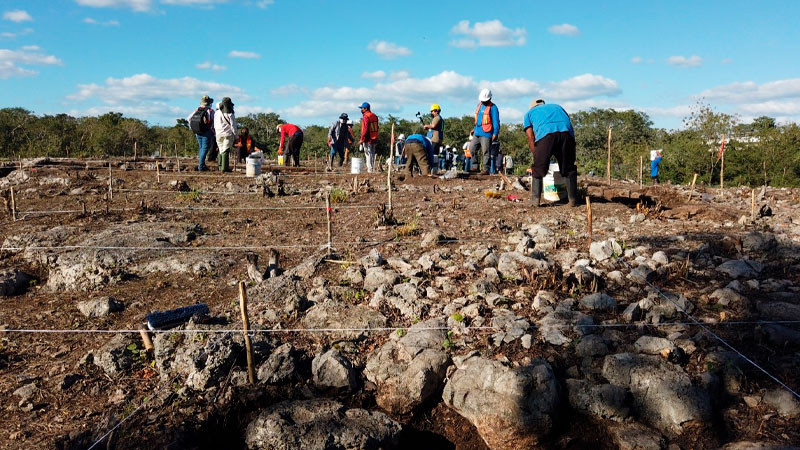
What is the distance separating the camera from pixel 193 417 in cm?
356

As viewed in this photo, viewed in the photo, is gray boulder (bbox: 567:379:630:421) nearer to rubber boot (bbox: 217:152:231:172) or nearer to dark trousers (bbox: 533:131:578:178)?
dark trousers (bbox: 533:131:578:178)

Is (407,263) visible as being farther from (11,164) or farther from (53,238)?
(11,164)

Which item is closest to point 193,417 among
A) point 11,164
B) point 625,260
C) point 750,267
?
point 625,260

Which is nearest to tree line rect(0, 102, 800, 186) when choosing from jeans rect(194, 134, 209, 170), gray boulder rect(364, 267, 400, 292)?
jeans rect(194, 134, 209, 170)

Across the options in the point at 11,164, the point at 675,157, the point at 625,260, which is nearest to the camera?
the point at 625,260

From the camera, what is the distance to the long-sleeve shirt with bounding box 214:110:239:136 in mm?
12219

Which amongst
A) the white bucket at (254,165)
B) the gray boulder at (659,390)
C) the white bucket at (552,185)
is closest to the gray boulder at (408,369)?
the gray boulder at (659,390)

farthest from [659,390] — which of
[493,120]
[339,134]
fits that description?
[339,134]

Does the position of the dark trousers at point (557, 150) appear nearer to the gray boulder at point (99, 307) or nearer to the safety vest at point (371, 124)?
the gray boulder at point (99, 307)

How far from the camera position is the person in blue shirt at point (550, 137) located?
24.1ft

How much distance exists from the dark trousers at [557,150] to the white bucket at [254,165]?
23.7ft

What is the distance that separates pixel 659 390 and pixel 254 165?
10630 millimetres

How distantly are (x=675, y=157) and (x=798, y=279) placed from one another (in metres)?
19.1

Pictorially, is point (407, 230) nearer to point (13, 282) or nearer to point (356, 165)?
point (13, 282)
